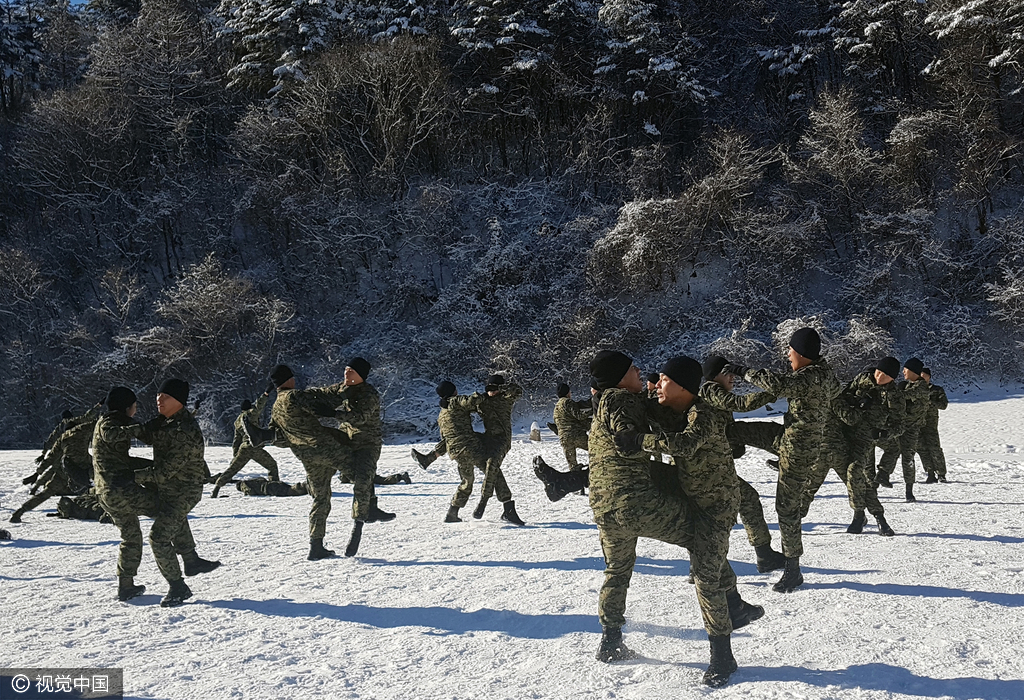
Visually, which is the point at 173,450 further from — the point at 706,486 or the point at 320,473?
the point at 706,486

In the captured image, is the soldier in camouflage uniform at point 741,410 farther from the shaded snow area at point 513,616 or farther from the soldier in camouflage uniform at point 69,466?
the soldier in camouflage uniform at point 69,466

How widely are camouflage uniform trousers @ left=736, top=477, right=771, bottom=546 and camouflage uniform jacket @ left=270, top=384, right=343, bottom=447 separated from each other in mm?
4404

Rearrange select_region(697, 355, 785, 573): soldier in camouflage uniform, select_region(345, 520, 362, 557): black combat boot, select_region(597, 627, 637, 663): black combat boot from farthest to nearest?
select_region(345, 520, 362, 557): black combat boot → select_region(697, 355, 785, 573): soldier in camouflage uniform → select_region(597, 627, 637, 663): black combat boot

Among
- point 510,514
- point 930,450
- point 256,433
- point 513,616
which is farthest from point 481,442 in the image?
point 930,450

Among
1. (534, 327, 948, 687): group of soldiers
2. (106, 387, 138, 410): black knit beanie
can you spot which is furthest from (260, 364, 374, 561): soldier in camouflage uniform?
(534, 327, 948, 687): group of soldiers

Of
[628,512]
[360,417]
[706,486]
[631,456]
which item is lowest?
[628,512]

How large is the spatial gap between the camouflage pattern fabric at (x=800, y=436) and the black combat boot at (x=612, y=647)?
2.10 metres

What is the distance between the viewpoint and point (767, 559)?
6.28 meters

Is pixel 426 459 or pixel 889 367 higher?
pixel 889 367

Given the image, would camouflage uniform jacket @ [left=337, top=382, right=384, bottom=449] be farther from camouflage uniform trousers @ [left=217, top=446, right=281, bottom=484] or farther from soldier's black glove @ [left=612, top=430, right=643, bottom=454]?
camouflage uniform trousers @ [left=217, top=446, right=281, bottom=484]

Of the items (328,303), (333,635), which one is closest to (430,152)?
(328,303)

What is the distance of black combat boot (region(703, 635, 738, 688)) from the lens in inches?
160

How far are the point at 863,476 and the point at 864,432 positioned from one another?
50 cm

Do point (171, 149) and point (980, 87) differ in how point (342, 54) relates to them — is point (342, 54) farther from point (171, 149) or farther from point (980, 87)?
point (980, 87)
